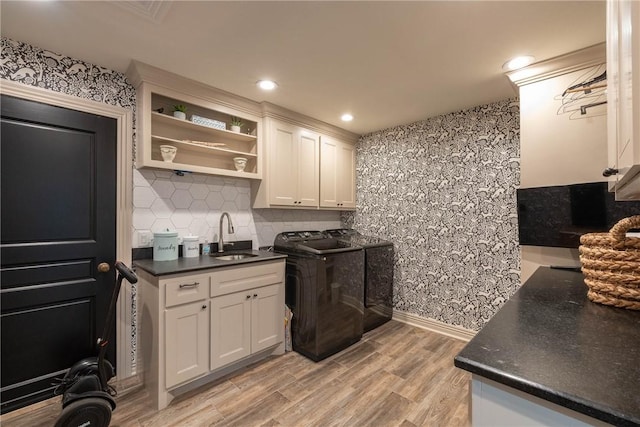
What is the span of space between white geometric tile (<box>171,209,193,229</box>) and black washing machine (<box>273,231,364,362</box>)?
0.89 meters

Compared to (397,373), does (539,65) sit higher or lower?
higher

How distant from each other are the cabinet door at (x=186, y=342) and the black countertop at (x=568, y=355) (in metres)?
1.76

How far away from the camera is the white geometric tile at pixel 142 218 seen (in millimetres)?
2166

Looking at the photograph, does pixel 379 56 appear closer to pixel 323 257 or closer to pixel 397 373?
pixel 323 257

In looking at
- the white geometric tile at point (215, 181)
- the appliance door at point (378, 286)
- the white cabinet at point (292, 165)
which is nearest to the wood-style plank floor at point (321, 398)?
the appliance door at point (378, 286)

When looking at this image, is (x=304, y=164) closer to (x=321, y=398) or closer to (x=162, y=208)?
(x=162, y=208)

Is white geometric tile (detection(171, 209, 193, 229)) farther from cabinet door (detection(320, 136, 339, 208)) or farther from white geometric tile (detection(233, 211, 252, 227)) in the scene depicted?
cabinet door (detection(320, 136, 339, 208))

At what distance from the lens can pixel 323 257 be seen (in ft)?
7.92

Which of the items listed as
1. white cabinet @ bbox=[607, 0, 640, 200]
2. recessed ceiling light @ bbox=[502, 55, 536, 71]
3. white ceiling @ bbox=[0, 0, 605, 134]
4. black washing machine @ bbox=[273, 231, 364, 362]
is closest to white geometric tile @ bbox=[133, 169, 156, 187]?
white ceiling @ bbox=[0, 0, 605, 134]

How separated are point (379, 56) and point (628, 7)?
4.66ft

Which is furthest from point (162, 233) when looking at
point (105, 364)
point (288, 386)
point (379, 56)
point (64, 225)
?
point (379, 56)

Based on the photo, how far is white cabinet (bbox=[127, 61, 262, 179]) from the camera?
2.09 metres

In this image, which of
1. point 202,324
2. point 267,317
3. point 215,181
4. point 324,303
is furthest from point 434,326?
point 215,181

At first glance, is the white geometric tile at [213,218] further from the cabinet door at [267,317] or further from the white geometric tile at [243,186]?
the cabinet door at [267,317]
